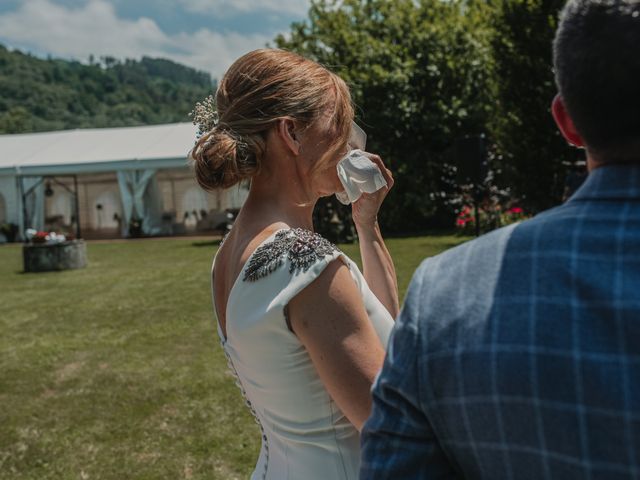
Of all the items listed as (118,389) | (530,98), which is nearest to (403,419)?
(118,389)

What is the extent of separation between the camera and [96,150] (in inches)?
900

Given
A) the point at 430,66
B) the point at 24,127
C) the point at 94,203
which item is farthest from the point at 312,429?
the point at 24,127

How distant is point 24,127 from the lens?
6247 cm

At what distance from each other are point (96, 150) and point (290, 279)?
23.3 meters

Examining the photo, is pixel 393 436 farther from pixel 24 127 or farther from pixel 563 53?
pixel 24 127

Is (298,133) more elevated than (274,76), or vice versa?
(274,76)

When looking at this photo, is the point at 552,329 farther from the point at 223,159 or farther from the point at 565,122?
the point at 223,159

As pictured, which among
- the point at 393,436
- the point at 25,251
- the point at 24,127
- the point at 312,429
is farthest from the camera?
the point at 24,127

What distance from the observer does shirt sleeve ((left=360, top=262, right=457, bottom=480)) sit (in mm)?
773

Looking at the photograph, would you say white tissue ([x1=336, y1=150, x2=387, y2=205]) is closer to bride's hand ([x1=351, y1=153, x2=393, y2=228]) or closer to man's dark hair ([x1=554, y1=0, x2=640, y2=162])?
bride's hand ([x1=351, y1=153, x2=393, y2=228])

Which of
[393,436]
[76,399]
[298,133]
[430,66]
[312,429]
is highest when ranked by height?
[430,66]

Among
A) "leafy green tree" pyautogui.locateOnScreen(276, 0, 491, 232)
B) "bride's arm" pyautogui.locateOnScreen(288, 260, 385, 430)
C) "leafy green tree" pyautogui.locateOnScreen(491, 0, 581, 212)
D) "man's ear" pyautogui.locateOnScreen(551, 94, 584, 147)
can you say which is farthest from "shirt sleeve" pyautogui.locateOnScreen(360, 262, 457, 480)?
"leafy green tree" pyautogui.locateOnScreen(276, 0, 491, 232)

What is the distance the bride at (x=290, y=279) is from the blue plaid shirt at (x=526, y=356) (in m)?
0.40

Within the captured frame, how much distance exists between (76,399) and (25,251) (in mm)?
9421
